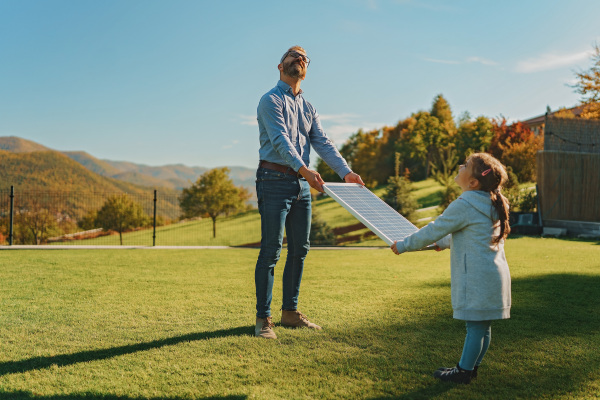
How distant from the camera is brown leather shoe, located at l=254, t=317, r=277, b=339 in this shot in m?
4.23

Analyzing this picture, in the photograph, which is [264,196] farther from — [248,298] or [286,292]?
[248,298]

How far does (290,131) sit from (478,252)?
1.97m

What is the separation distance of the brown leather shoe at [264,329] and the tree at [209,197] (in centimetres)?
2545

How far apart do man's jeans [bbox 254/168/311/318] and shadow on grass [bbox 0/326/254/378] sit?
0.44m

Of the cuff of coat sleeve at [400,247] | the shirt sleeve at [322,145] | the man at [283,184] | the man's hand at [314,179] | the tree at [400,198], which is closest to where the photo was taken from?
the cuff of coat sleeve at [400,247]

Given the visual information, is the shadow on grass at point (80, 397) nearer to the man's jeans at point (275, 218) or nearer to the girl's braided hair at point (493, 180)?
the man's jeans at point (275, 218)

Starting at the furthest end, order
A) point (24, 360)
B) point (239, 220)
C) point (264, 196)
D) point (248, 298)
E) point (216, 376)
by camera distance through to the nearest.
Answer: point (239, 220) → point (248, 298) → point (264, 196) → point (24, 360) → point (216, 376)

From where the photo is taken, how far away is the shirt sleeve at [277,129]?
157 inches

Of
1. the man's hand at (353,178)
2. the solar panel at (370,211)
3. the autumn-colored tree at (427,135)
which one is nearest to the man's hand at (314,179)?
the solar panel at (370,211)

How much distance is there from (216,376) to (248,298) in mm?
2745

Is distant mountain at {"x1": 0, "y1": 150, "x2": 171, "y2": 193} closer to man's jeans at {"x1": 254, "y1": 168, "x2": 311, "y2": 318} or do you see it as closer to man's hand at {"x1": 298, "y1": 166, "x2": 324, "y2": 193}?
man's jeans at {"x1": 254, "y1": 168, "x2": 311, "y2": 318}

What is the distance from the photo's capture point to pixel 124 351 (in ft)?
12.9

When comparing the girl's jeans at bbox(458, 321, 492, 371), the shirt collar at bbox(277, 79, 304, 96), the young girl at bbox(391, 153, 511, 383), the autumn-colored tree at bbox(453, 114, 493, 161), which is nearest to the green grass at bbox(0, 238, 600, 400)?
the girl's jeans at bbox(458, 321, 492, 371)

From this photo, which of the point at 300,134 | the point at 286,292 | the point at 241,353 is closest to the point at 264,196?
the point at 300,134
